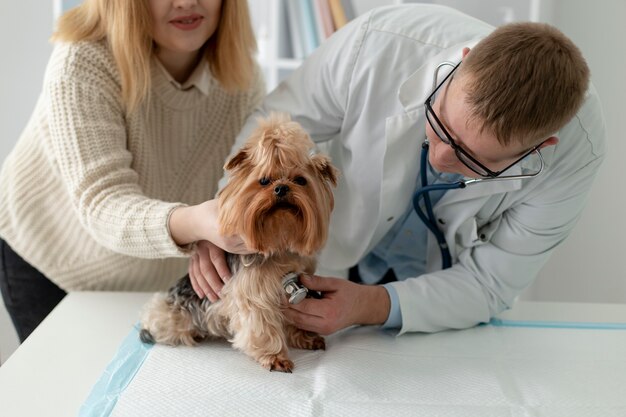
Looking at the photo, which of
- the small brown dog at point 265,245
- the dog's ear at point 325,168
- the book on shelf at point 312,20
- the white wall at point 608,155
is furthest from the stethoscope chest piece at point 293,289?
the white wall at point 608,155

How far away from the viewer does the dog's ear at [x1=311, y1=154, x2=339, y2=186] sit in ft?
4.38

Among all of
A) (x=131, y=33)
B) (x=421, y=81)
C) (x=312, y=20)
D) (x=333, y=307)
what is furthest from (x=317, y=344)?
(x=312, y=20)

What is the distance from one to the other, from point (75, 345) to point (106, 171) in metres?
0.43

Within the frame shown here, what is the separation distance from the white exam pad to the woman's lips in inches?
31.8

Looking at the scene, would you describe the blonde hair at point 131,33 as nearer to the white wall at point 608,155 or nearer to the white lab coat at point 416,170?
the white lab coat at point 416,170

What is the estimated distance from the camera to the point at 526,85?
121cm

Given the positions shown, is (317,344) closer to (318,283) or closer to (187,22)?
(318,283)

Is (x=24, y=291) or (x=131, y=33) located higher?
(x=131, y=33)

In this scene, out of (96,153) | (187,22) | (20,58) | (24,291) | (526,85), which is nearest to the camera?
(526,85)

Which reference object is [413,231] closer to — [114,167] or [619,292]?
[114,167]

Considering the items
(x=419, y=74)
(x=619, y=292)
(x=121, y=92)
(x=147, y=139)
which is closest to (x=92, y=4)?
(x=121, y=92)

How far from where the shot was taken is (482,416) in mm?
1279

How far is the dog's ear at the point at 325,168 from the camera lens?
1.34m

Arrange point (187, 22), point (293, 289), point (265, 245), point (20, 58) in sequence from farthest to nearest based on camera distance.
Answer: point (20, 58)
point (187, 22)
point (293, 289)
point (265, 245)
